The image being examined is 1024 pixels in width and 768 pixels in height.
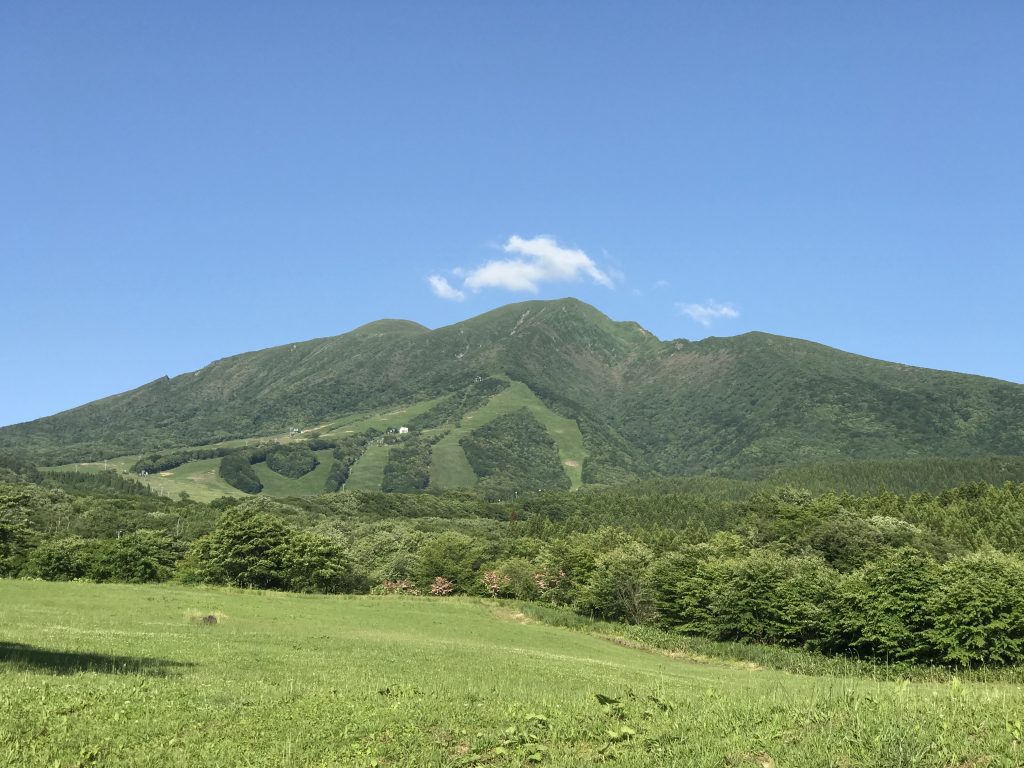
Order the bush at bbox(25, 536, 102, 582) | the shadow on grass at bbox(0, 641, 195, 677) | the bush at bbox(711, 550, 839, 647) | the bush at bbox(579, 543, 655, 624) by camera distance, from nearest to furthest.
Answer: the shadow on grass at bbox(0, 641, 195, 677)
the bush at bbox(711, 550, 839, 647)
the bush at bbox(579, 543, 655, 624)
the bush at bbox(25, 536, 102, 582)

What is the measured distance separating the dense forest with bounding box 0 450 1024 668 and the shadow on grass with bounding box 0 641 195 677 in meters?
60.7

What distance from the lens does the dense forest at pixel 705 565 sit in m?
66.9

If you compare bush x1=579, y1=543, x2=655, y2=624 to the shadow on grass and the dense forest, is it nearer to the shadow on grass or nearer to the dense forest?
the dense forest

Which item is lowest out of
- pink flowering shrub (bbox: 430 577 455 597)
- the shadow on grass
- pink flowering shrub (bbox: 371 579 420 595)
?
pink flowering shrub (bbox: 371 579 420 595)

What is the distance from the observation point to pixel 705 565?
95.4 metres

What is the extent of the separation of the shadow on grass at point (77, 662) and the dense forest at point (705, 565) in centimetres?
6074

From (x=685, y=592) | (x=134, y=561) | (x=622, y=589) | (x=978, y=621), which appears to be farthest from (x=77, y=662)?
→ (x=134, y=561)

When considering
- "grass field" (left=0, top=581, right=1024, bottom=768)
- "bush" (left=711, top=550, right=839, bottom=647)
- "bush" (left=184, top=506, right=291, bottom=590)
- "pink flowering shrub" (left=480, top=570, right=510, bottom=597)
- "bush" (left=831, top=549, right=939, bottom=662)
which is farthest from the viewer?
"pink flowering shrub" (left=480, top=570, right=510, bottom=597)

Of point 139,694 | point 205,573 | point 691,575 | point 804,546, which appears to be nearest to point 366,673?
point 139,694

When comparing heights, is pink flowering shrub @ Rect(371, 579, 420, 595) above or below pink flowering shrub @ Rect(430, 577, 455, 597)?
below

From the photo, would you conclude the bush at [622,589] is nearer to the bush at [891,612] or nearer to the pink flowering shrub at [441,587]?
the bush at [891,612]

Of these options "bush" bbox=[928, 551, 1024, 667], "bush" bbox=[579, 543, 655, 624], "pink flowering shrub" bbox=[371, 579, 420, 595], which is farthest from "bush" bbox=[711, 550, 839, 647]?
"pink flowering shrub" bbox=[371, 579, 420, 595]

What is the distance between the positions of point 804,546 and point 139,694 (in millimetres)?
134163

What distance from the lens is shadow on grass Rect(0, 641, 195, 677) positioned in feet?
84.3
